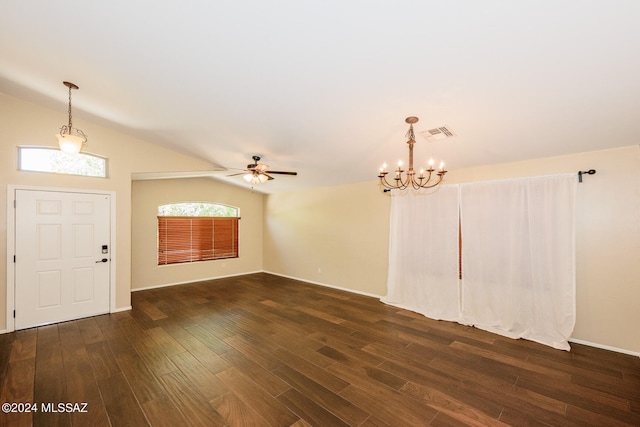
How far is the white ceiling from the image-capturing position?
1826mm

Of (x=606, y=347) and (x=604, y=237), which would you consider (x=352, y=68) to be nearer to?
(x=604, y=237)

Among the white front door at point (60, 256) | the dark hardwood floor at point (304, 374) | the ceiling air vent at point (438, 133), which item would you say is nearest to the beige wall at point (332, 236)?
the dark hardwood floor at point (304, 374)

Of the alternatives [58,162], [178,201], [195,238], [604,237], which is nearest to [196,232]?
[195,238]

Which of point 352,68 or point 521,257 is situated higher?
point 352,68

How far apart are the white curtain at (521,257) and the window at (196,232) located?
6.22 meters

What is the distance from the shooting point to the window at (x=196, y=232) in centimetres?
671

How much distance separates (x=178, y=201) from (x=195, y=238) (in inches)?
43.8

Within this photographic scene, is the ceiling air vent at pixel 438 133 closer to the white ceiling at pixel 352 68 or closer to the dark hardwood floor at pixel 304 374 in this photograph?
the white ceiling at pixel 352 68

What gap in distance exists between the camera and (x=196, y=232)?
7.24m

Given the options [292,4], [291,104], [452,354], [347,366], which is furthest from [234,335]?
[292,4]

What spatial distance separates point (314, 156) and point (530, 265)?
146 inches

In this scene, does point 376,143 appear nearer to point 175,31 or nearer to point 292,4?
point 292,4

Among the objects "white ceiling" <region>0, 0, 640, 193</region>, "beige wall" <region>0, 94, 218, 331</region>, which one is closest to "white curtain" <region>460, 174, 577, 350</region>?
"white ceiling" <region>0, 0, 640, 193</region>

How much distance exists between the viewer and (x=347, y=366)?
115 inches
